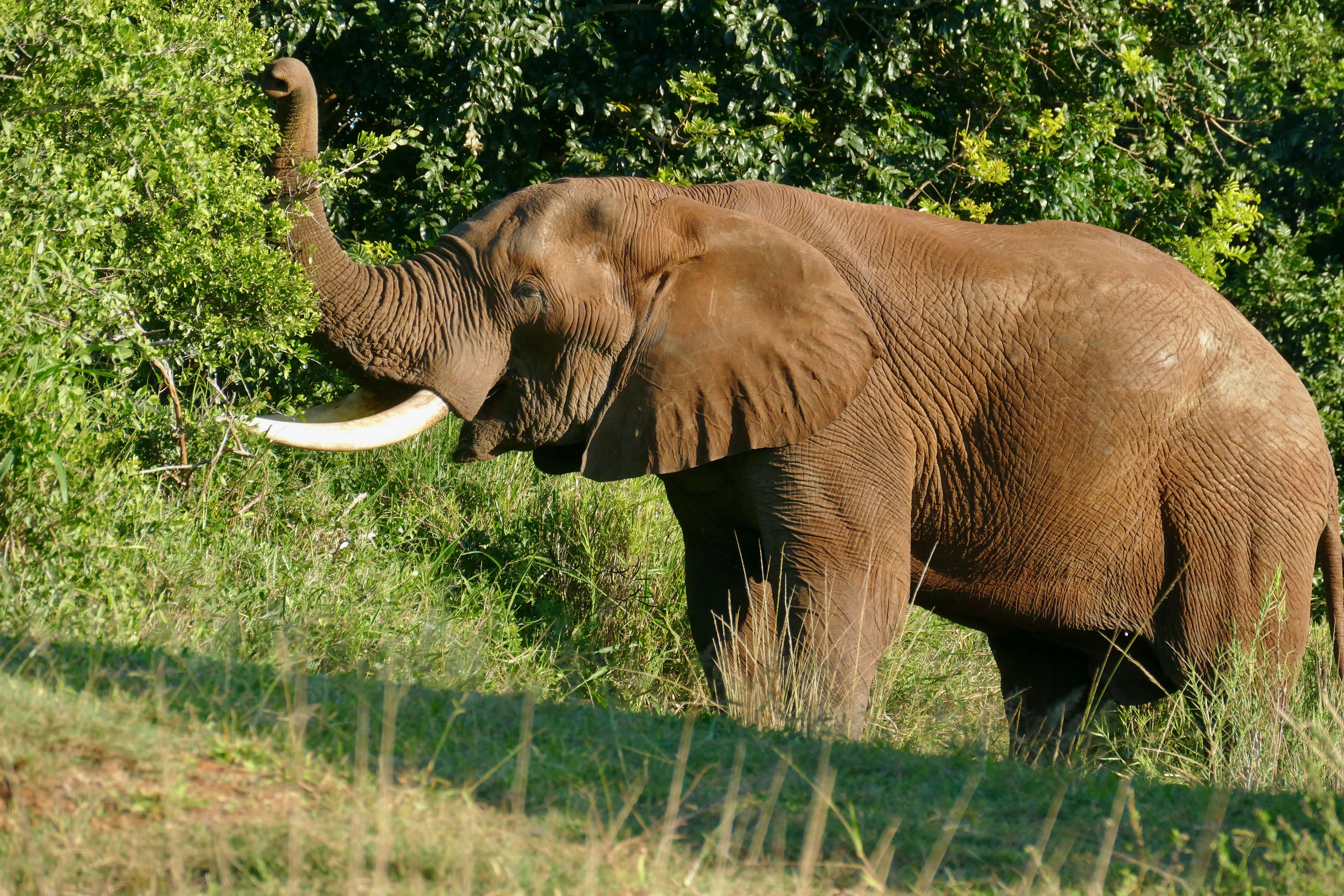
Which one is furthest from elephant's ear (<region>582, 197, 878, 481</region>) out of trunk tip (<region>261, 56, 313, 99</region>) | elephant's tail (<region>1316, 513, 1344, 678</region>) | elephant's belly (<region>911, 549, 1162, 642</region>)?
elephant's tail (<region>1316, 513, 1344, 678</region>)

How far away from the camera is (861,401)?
6.43m

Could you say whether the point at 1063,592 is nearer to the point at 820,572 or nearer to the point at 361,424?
the point at 820,572

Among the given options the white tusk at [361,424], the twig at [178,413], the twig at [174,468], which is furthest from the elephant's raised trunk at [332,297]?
the twig at [174,468]

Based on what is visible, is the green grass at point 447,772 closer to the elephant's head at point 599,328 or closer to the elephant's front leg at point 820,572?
the elephant's front leg at point 820,572

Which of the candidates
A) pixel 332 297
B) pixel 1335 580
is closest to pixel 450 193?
pixel 332 297

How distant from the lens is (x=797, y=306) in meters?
6.34

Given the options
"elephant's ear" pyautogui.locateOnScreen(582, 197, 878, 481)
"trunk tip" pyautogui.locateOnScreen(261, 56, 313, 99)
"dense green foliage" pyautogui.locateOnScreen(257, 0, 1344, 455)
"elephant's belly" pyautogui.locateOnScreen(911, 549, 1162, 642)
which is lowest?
"elephant's belly" pyautogui.locateOnScreen(911, 549, 1162, 642)

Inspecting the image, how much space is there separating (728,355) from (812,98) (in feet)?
15.7

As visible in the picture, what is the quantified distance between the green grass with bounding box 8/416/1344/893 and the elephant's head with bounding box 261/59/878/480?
44.7 inches

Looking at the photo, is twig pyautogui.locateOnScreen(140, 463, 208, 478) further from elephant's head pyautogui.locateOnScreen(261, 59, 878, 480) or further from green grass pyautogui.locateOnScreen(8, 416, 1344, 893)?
elephant's head pyautogui.locateOnScreen(261, 59, 878, 480)

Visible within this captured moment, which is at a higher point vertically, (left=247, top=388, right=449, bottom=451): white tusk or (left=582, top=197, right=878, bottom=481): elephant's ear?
(left=582, top=197, right=878, bottom=481): elephant's ear

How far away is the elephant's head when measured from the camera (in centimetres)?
622

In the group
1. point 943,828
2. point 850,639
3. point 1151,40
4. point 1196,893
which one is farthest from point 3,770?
point 1151,40

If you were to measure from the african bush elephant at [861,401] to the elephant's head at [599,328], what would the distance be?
11 millimetres
